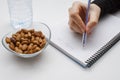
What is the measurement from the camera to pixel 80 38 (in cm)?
64

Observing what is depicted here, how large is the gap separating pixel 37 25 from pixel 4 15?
16 centimetres

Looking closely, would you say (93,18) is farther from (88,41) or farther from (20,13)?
(20,13)

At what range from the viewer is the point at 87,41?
62cm

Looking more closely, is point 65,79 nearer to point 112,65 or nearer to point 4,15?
point 112,65

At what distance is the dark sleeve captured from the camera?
2.47 ft

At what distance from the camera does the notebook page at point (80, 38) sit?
0.58 m

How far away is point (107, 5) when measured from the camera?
2.54ft

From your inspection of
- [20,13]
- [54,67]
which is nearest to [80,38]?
[54,67]

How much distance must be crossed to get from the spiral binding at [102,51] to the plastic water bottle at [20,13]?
10.1 inches

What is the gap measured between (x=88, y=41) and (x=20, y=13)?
28 centimetres

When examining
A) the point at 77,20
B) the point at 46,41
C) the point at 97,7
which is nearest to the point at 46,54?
the point at 46,41

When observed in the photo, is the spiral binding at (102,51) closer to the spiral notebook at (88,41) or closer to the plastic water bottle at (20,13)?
the spiral notebook at (88,41)

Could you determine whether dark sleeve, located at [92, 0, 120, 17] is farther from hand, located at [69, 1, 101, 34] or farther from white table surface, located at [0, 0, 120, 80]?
white table surface, located at [0, 0, 120, 80]

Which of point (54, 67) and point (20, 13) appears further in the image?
point (20, 13)
